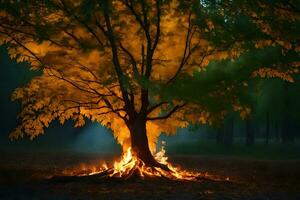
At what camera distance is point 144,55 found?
16828mm

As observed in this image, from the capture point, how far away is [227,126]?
38.8 m

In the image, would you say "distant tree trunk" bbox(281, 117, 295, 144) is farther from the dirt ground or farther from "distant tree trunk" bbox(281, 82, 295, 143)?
the dirt ground

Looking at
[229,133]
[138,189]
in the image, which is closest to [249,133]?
[229,133]

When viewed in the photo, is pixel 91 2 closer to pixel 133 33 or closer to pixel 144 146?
pixel 133 33

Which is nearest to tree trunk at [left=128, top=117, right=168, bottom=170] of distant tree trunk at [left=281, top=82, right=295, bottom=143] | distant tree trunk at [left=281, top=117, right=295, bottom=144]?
distant tree trunk at [left=281, top=82, right=295, bottom=143]

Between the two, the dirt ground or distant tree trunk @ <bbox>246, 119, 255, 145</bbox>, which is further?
distant tree trunk @ <bbox>246, 119, 255, 145</bbox>

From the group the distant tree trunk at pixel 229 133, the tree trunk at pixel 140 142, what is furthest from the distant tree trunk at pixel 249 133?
the tree trunk at pixel 140 142

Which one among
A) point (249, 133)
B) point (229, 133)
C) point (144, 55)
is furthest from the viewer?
point (249, 133)

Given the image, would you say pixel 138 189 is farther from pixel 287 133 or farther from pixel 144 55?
pixel 287 133

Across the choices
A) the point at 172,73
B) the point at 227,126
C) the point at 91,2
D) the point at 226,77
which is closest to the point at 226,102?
the point at 226,77

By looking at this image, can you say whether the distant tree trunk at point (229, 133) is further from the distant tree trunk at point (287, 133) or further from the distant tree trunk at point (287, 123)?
the distant tree trunk at point (287, 133)

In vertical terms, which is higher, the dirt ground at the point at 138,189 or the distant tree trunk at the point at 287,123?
the distant tree trunk at the point at 287,123

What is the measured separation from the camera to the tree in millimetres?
14102

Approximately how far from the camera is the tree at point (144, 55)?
555 inches
